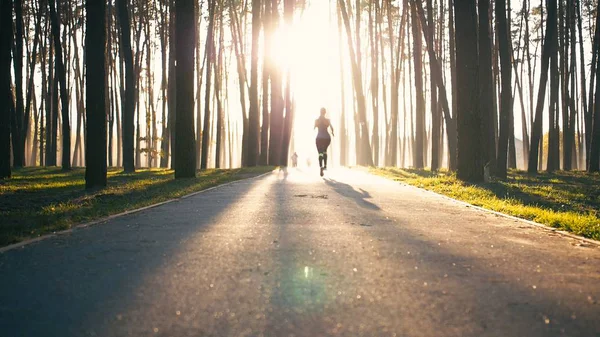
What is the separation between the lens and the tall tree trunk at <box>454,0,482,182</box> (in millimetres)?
17422

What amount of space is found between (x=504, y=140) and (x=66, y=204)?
16.5 meters

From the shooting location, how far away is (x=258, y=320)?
11.4 ft

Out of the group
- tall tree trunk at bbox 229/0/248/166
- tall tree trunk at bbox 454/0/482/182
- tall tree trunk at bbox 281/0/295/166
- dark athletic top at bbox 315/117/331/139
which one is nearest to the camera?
tall tree trunk at bbox 454/0/482/182

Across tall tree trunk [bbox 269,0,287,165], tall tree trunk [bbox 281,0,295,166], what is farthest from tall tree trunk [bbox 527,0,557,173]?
tall tree trunk [bbox 281,0,295,166]

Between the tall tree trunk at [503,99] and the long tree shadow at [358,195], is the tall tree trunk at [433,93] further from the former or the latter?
the long tree shadow at [358,195]

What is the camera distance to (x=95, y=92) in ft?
47.6

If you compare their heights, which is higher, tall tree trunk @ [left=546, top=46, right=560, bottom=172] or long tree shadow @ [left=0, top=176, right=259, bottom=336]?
tall tree trunk @ [left=546, top=46, right=560, bottom=172]

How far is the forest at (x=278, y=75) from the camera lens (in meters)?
17.8

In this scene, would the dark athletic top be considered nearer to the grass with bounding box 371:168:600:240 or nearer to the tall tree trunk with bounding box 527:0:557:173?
the grass with bounding box 371:168:600:240

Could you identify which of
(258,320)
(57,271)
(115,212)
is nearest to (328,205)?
(115,212)

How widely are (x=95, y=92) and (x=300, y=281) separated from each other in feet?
37.9

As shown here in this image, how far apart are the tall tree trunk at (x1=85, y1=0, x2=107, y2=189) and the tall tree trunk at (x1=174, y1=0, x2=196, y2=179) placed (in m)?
3.49

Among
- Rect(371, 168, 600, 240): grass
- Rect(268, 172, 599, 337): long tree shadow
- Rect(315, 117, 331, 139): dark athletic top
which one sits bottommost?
Rect(268, 172, 599, 337): long tree shadow

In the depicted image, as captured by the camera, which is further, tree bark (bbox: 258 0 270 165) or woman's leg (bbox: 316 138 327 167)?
tree bark (bbox: 258 0 270 165)
